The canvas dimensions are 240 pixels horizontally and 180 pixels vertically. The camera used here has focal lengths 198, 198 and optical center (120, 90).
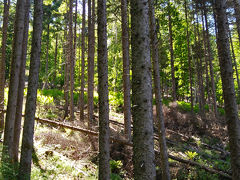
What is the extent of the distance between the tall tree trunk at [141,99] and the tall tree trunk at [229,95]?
2.69 m

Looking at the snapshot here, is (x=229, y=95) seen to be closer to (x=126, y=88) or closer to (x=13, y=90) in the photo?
(x=126, y=88)

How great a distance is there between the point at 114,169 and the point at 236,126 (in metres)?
5.82

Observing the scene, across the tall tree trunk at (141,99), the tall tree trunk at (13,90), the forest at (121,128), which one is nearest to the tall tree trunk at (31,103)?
the forest at (121,128)

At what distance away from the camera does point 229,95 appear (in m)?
4.94

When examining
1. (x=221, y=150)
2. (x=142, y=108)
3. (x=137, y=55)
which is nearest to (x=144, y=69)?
(x=137, y=55)

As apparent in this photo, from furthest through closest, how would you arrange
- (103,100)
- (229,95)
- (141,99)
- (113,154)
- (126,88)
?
(126,88)
(113,154)
(103,100)
(229,95)
(141,99)

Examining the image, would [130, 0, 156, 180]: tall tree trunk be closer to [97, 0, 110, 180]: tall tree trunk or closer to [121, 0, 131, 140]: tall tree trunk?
[97, 0, 110, 180]: tall tree trunk

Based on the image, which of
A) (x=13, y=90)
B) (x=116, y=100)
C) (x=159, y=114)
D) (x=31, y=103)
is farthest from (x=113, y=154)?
(x=116, y=100)

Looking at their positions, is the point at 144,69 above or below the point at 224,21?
below

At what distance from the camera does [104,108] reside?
18.8 ft

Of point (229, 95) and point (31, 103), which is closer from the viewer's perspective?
point (229, 95)

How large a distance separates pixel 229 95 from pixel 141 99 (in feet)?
9.47

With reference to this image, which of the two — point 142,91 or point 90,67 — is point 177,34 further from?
point 142,91

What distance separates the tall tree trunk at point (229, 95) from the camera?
15.6 ft
